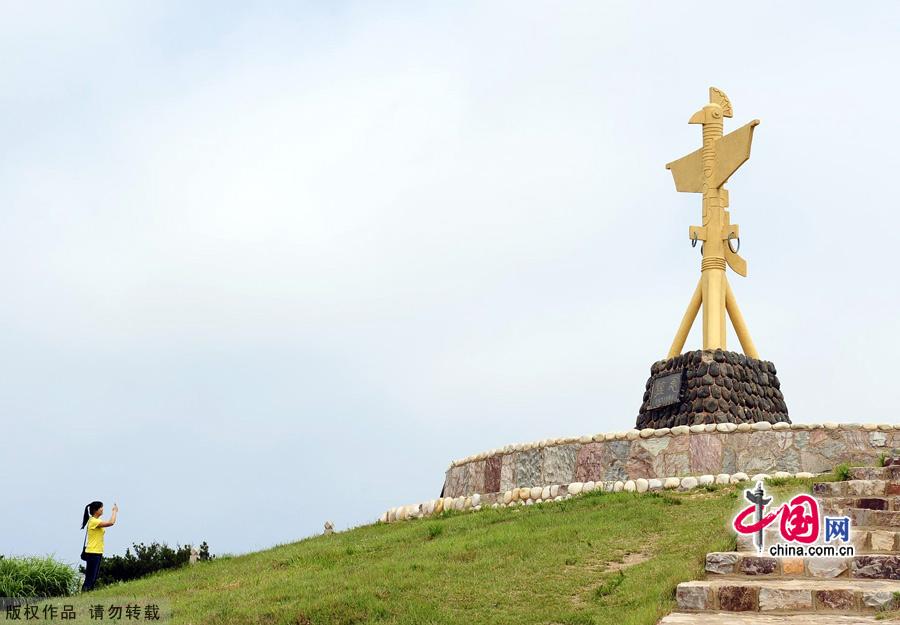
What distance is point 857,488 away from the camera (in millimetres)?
11219

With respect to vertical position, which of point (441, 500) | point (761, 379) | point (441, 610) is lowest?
point (441, 610)

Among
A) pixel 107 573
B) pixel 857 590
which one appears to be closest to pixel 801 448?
pixel 857 590

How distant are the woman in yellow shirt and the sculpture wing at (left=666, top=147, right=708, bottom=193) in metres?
12.2

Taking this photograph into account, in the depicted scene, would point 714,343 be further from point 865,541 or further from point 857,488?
point 865,541

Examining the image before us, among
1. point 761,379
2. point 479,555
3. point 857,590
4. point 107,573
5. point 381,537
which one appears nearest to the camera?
point 857,590

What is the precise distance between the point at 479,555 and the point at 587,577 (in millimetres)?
1395

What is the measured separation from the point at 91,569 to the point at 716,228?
39.6 feet

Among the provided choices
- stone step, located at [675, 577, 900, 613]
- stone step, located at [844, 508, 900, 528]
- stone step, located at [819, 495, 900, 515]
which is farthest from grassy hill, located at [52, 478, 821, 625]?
stone step, located at [844, 508, 900, 528]

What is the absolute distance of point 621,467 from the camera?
49.6 feet

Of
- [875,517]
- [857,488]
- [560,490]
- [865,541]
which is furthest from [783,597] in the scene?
[560,490]

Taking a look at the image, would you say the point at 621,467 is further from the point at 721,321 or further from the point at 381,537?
the point at 721,321

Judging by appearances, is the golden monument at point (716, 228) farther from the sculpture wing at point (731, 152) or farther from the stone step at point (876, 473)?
the stone step at point (876, 473)

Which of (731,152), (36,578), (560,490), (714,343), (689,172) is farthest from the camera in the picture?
(689,172)

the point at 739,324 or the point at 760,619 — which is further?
the point at 739,324
